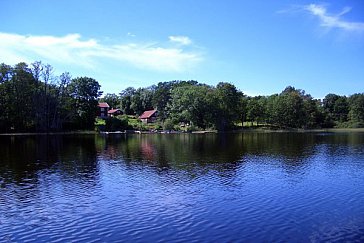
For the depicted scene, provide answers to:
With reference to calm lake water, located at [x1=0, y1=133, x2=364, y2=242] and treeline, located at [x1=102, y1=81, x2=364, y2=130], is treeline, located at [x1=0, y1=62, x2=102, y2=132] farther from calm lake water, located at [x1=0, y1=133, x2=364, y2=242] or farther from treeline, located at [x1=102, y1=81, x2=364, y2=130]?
calm lake water, located at [x1=0, y1=133, x2=364, y2=242]

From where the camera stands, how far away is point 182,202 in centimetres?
2316

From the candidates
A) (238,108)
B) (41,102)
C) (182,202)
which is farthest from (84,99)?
(182,202)

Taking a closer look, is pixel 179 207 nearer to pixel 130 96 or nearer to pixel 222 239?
pixel 222 239

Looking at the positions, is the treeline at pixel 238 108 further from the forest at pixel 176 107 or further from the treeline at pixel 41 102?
the treeline at pixel 41 102

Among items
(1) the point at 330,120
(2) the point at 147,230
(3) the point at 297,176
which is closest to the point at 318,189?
(3) the point at 297,176

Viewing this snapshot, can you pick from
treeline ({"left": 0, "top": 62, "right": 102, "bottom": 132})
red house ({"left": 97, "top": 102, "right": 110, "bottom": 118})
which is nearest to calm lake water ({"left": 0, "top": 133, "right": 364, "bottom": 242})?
treeline ({"left": 0, "top": 62, "right": 102, "bottom": 132})

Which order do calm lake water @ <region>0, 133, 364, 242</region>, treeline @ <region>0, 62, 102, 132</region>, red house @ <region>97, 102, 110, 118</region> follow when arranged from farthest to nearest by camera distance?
red house @ <region>97, 102, 110, 118</region>, treeline @ <region>0, 62, 102, 132</region>, calm lake water @ <region>0, 133, 364, 242</region>

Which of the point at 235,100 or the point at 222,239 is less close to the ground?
the point at 235,100

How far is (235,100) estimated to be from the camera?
135m

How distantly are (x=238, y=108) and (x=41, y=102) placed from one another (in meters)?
73.5

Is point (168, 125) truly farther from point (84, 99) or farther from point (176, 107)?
point (84, 99)

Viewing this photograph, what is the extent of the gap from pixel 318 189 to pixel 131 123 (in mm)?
114070

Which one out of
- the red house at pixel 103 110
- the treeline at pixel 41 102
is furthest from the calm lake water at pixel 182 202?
the red house at pixel 103 110

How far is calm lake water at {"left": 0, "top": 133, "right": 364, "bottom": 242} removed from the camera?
1706 centimetres
